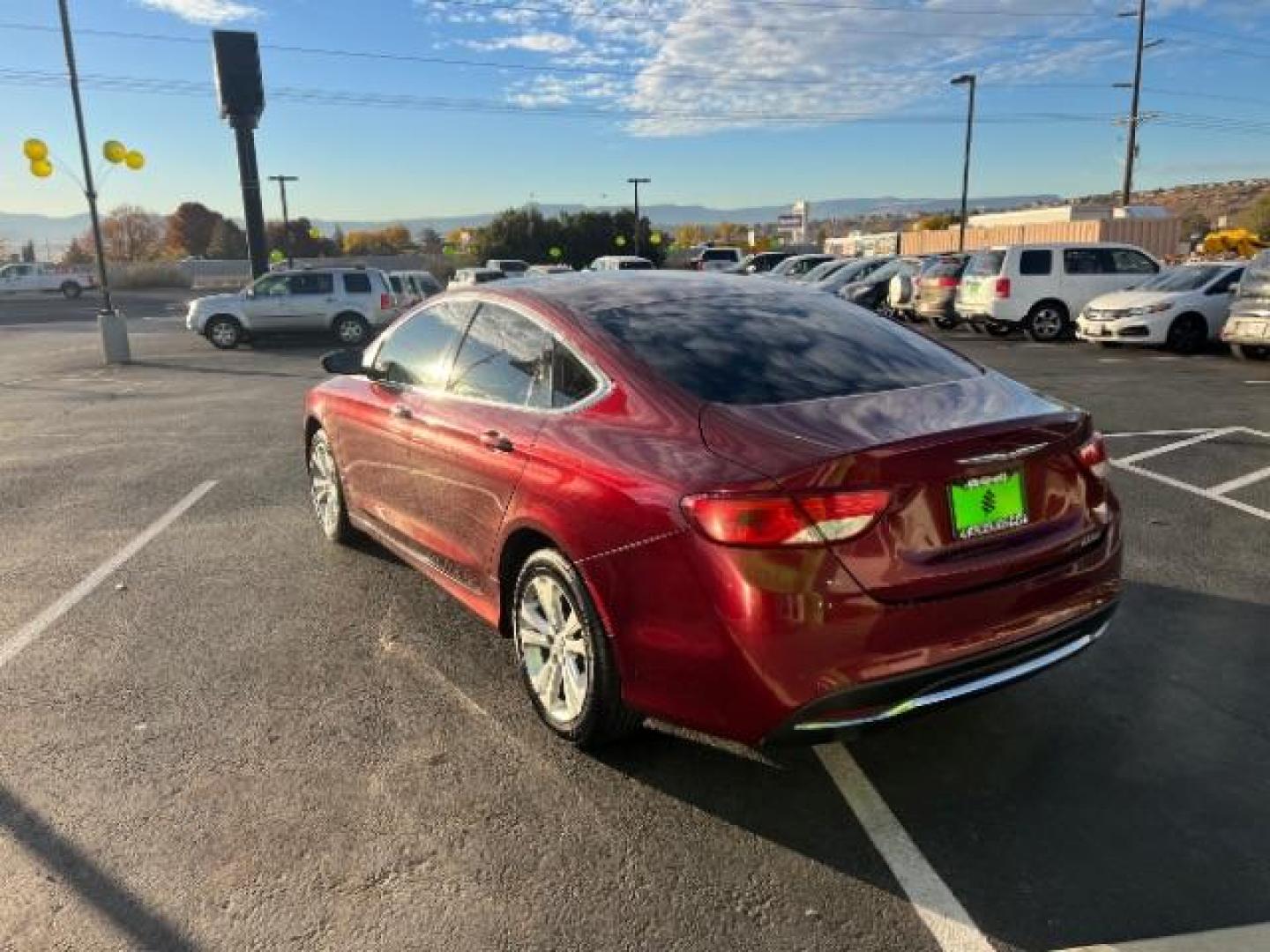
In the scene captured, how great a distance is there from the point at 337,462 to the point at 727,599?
329cm

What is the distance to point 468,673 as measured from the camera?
12.8 feet

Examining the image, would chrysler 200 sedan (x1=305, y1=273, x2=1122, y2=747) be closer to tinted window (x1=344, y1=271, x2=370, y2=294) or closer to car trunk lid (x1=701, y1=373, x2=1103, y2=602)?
car trunk lid (x1=701, y1=373, x2=1103, y2=602)

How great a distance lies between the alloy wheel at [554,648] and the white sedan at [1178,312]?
47.3ft

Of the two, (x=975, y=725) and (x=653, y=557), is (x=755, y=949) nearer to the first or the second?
(x=653, y=557)

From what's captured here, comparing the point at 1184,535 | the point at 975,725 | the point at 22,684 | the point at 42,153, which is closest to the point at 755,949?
the point at 975,725

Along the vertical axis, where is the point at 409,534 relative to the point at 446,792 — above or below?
above

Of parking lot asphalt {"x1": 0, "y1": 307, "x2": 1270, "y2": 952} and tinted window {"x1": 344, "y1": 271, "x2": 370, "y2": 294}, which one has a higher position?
tinted window {"x1": 344, "y1": 271, "x2": 370, "y2": 294}

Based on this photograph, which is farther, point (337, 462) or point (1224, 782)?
point (337, 462)

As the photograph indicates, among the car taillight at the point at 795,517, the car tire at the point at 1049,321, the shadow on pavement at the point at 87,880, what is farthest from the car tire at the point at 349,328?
the car taillight at the point at 795,517

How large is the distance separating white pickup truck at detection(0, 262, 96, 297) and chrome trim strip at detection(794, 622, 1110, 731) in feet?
180

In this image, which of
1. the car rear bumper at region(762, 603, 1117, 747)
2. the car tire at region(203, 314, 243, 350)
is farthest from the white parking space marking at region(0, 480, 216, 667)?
the car tire at region(203, 314, 243, 350)

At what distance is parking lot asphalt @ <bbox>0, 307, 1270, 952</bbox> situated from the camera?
8.14 feet

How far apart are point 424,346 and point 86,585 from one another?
7.70 ft

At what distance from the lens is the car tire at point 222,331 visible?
65.9 ft
